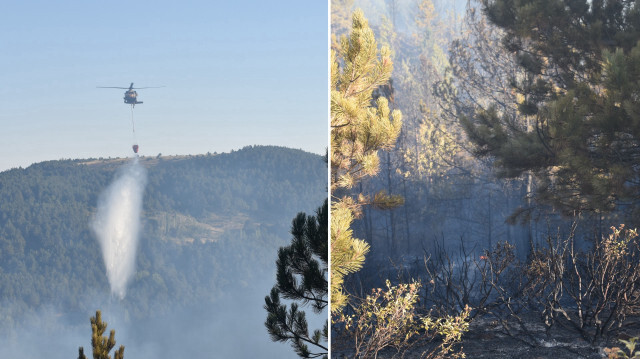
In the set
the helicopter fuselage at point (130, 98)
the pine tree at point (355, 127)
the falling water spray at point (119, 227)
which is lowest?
the falling water spray at point (119, 227)

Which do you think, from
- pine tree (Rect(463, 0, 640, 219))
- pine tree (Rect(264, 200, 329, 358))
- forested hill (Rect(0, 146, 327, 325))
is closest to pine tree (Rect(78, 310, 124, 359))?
pine tree (Rect(264, 200, 329, 358))

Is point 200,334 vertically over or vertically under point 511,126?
under

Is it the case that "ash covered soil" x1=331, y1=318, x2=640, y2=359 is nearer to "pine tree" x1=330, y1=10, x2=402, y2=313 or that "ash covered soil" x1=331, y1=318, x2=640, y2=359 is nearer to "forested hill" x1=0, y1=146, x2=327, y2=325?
"pine tree" x1=330, y1=10, x2=402, y2=313

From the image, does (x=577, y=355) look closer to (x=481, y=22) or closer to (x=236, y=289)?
(x=481, y=22)

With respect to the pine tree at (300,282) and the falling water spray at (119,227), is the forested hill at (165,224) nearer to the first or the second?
the falling water spray at (119,227)

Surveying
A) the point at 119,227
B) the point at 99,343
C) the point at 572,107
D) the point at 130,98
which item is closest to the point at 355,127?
the point at 572,107

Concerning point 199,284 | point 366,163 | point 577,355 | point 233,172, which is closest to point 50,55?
point 366,163

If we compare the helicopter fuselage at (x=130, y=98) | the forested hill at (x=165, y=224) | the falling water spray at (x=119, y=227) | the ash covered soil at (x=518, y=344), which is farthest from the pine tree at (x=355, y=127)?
the falling water spray at (x=119, y=227)

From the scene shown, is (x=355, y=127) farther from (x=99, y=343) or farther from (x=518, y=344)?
(x=99, y=343)
